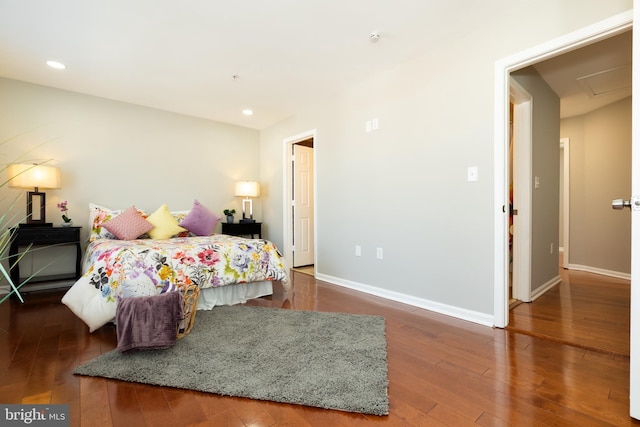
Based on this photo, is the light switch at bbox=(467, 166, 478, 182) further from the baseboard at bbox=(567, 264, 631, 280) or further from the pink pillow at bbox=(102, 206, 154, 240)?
the pink pillow at bbox=(102, 206, 154, 240)

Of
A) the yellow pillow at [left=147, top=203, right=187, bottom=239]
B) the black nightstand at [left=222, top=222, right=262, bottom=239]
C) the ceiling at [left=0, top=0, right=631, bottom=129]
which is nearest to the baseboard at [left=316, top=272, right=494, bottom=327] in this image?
the black nightstand at [left=222, top=222, right=262, bottom=239]

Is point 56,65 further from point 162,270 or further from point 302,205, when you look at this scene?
point 302,205

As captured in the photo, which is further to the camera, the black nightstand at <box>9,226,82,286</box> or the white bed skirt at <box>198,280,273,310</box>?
the black nightstand at <box>9,226,82,286</box>

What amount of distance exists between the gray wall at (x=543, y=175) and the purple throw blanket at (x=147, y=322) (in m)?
3.36

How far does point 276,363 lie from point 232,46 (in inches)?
104

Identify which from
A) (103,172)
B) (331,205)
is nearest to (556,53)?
(331,205)

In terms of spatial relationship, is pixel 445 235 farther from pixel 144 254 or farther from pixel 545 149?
pixel 144 254

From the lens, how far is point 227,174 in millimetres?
5070

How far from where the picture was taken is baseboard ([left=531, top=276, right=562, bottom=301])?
10.5ft

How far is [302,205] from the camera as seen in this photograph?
496cm

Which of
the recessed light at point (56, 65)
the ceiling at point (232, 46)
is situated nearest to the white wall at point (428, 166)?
the ceiling at point (232, 46)

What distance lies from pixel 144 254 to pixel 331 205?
2177 millimetres

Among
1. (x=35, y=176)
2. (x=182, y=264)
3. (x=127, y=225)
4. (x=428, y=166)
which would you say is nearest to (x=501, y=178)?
(x=428, y=166)

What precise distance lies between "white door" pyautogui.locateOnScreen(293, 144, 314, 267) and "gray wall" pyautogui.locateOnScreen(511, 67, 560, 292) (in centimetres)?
301
